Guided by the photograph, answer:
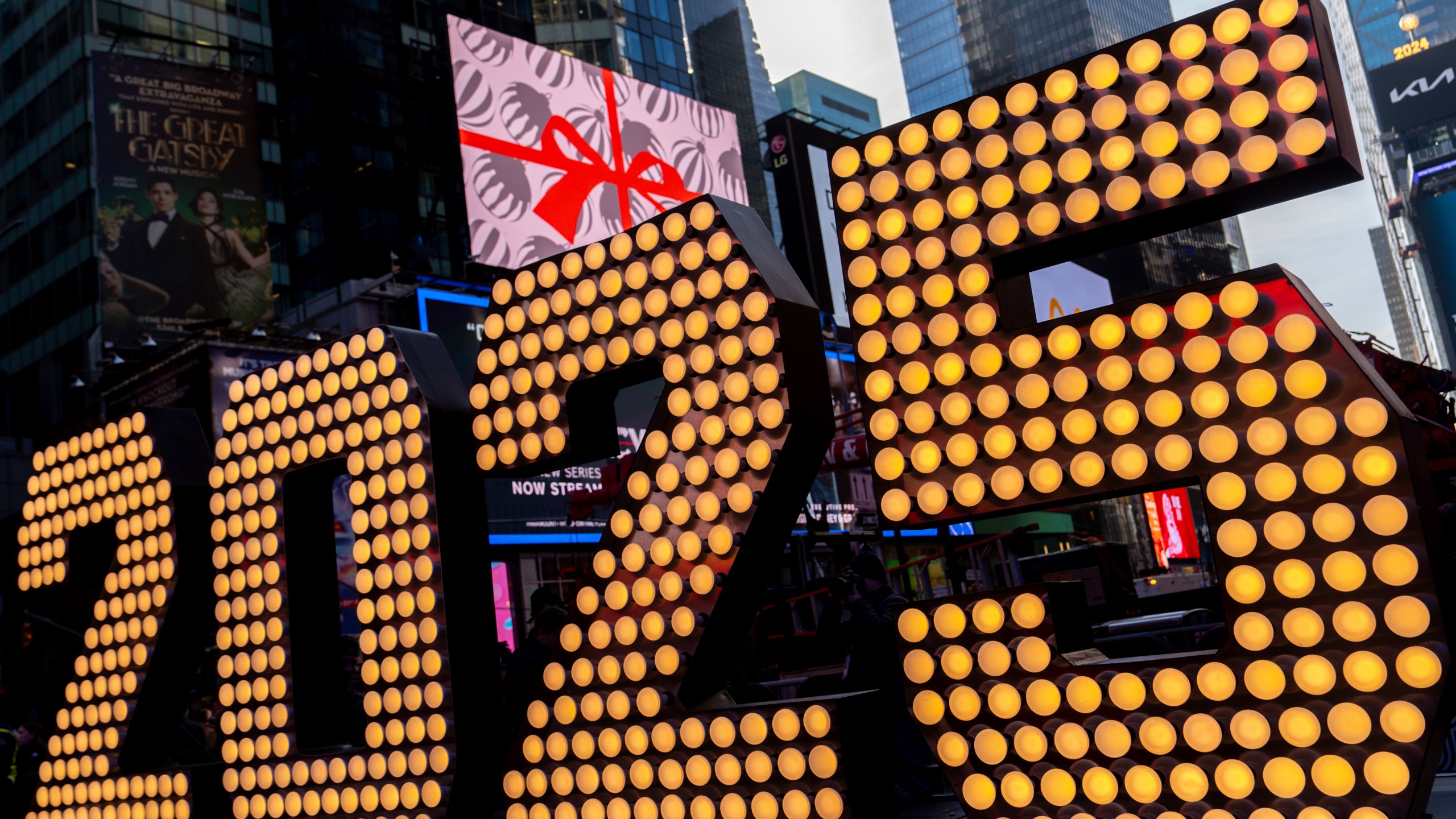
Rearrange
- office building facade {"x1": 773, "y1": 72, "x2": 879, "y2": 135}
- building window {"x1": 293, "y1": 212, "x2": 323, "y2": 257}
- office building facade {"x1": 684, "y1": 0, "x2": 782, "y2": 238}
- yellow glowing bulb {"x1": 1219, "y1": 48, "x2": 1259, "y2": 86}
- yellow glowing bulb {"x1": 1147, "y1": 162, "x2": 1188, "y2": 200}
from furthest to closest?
office building facade {"x1": 773, "y1": 72, "x2": 879, "y2": 135} → office building facade {"x1": 684, "y1": 0, "x2": 782, "y2": 238} → building window {"x1": 293, "y1": 212, "x2": 323, "y2": 257} → yellow glowing bulb {"x1": 1147, "y1": 162, "x2": 1188, "y2": 200} → yellow glowing bulb {"x1": 1219, "y1": 48, "x2": 1259, "y2": 86}

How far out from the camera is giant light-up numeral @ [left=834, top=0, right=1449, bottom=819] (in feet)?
11.2

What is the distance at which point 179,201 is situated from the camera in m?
27.1

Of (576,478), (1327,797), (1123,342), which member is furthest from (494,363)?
(576,478)

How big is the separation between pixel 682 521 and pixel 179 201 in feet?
86.8

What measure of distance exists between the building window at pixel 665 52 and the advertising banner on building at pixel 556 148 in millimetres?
19598

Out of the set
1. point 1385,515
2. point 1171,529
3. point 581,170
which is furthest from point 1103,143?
point 1171,529

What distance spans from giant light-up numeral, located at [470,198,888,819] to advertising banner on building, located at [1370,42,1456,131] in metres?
72.5

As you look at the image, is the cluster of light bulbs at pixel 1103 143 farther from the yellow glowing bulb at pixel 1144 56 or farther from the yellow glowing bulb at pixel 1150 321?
the yellow glowing bulb at pixel 1150 321

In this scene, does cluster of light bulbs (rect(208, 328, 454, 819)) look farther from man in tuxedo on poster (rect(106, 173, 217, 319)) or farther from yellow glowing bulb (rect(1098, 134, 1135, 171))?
man in tuxedo on poster (rect(106, 173, 217, 319))

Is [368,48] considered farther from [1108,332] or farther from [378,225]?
[1108,332]

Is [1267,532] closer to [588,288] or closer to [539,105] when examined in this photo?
[588,288]

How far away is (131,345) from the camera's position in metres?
26.0

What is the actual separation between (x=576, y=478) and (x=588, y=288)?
1763 cm

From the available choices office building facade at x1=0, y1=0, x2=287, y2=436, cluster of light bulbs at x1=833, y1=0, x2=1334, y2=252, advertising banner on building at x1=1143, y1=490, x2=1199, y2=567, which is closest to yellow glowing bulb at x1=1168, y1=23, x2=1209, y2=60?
cluster of light bulbs at x1=833, y1=0, x2=1334, y2=252
